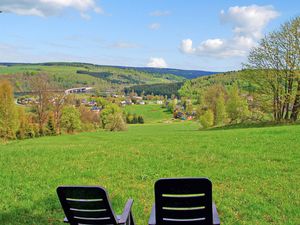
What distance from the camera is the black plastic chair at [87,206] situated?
13.3 ft

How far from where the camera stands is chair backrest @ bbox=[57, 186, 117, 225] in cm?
405

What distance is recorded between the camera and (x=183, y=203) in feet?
13.5

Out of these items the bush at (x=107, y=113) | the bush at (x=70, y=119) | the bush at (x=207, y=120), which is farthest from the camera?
the bush at (x=107, y=113)

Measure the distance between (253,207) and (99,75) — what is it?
194 meters

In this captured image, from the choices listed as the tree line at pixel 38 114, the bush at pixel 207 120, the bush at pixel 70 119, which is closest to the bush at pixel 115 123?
the tree line at pixel 38 114

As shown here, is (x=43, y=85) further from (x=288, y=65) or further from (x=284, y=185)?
(x=284, y=185)

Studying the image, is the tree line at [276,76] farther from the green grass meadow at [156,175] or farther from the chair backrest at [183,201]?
the chair backrest at [183,201]

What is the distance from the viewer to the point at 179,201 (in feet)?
13.4

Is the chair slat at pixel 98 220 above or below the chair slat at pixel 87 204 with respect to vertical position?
below

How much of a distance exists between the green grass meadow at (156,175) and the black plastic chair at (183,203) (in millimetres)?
1771

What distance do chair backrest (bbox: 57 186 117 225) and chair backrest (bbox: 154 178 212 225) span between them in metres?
0.64

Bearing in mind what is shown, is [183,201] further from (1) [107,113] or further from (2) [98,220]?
(1) [107,113]

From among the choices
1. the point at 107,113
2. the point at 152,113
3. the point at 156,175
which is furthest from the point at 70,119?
the point at 152,113

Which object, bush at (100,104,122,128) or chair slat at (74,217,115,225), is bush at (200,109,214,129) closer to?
bush at (100,104,122,128)
